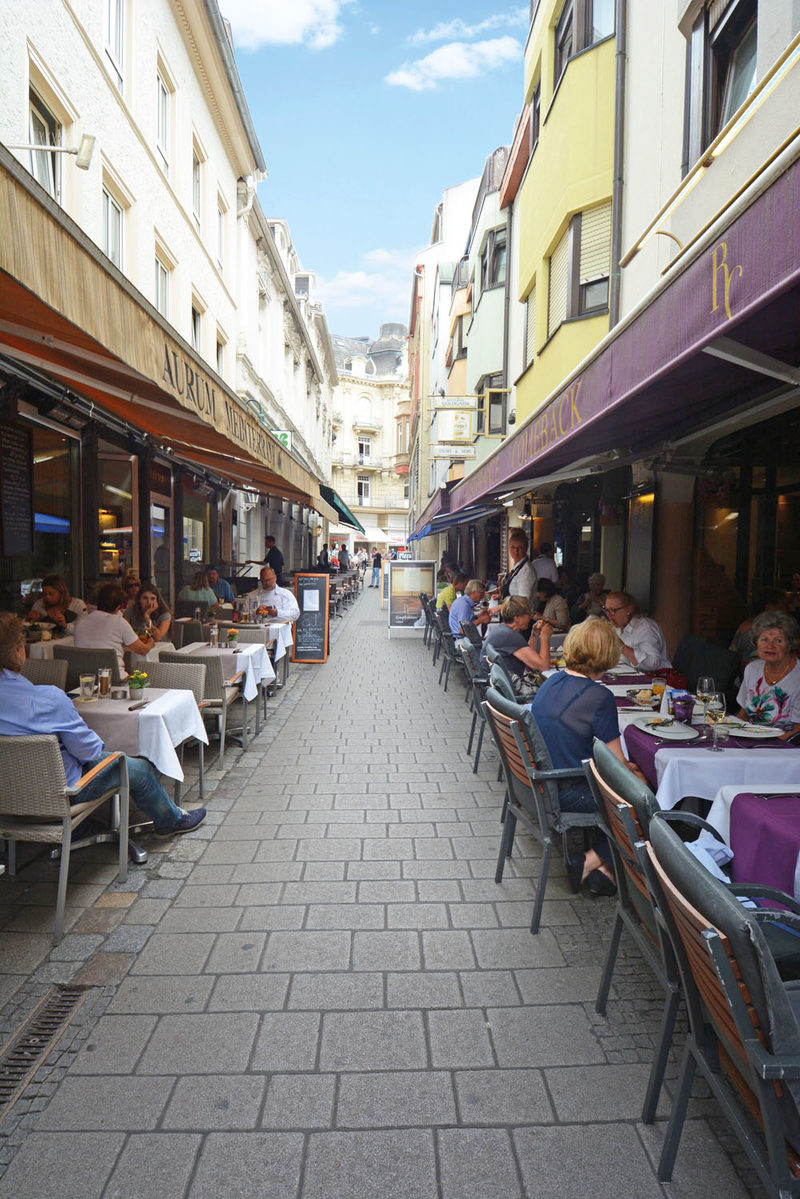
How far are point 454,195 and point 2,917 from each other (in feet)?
125

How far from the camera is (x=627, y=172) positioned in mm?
8891

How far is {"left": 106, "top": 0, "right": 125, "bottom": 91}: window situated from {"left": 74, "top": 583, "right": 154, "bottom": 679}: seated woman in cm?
767

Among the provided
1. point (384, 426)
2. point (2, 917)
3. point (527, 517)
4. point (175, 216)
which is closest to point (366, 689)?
point (527, 517)

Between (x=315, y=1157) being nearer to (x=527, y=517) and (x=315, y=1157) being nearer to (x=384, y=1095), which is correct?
(x=384, y=1095)

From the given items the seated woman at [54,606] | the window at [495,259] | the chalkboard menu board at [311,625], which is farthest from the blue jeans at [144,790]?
the window at [495,259]

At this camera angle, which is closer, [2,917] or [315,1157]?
[315,1157]

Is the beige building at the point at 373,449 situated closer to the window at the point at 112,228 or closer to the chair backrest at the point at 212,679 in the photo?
the window at the point at 112,228

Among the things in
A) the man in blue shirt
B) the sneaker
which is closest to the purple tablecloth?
the sneaker

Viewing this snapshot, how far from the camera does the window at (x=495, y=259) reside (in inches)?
645

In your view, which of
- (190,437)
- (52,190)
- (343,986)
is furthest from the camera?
(52,190)

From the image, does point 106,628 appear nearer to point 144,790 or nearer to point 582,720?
point 144,790

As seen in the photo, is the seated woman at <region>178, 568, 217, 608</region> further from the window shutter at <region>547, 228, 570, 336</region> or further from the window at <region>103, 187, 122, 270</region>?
the window shutter at <region>547, 228, 570, 336</region>

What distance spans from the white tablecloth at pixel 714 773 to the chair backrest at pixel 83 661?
394 centimetres

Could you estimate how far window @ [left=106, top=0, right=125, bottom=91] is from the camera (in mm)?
9953
